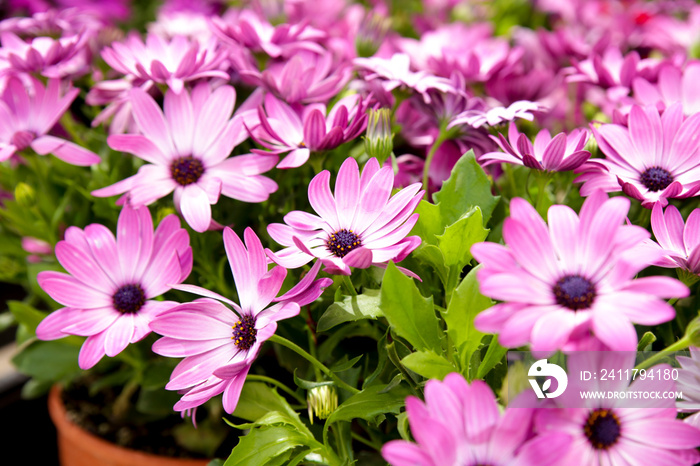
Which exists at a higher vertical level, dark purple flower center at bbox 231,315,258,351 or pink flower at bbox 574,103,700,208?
pink flower at bbox 574,103,700,208

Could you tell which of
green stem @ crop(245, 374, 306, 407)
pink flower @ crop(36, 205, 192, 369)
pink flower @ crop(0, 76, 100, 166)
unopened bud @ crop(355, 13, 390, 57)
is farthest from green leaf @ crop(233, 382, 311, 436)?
unopened bud @ crop(355, 13, 390, 57)

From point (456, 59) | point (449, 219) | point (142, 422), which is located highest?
point (456, 59)

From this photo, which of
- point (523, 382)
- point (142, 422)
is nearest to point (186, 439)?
point (142, 422)

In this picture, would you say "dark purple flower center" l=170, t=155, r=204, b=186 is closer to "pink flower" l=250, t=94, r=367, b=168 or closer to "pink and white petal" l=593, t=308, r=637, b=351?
"pink flower" l=250, t=94, r=367, b=168

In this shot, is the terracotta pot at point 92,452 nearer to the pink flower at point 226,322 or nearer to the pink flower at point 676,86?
the pink flower at point 226,322

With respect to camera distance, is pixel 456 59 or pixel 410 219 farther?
pixel 456 59

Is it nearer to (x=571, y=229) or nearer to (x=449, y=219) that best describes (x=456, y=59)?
(x=449, y=219)
